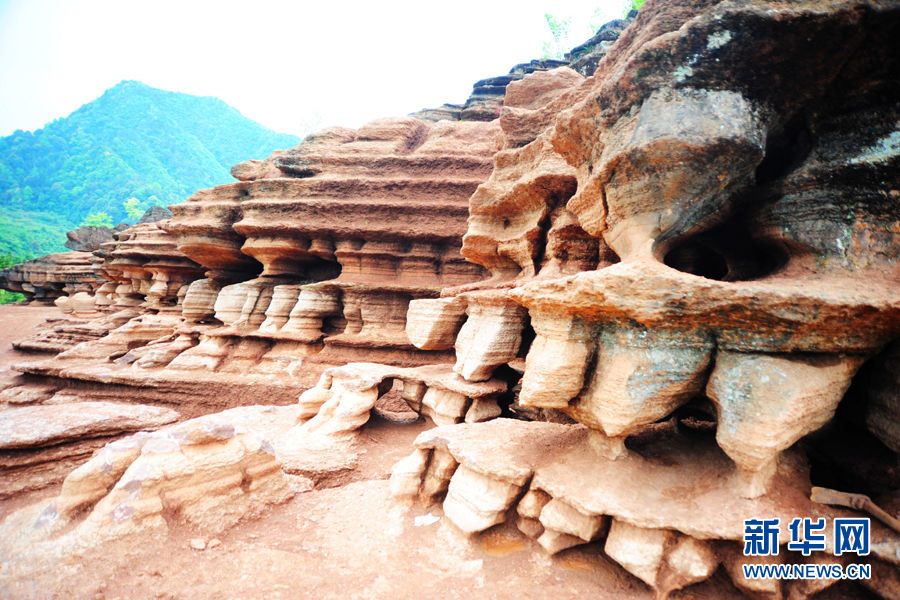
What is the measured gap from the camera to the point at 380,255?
8.92m

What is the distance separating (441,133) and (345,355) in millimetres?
7168

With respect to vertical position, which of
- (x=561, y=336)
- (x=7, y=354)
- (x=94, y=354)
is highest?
(x=561, y=336)

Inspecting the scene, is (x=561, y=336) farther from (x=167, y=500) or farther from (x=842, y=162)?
(x=167, y=500)

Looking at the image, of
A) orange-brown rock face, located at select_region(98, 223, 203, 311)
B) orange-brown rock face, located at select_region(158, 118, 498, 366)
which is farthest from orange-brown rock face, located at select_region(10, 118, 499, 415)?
orange-brown rock face, located at select_region(98, 223, 203, 311)

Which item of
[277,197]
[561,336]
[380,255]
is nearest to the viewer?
[561,336]

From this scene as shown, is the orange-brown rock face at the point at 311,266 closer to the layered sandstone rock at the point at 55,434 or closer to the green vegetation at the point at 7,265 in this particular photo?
the layered sandstone rock at the point at 55,434

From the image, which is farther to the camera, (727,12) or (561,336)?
(561,336)

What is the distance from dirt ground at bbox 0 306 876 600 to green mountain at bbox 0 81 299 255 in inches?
2268

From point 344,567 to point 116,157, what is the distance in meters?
93.7

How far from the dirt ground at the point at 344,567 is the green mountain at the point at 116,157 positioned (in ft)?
189

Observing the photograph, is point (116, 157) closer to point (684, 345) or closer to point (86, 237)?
point (86, 237)

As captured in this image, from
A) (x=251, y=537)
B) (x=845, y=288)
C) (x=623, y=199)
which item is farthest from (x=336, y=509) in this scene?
(x=845, y=288)

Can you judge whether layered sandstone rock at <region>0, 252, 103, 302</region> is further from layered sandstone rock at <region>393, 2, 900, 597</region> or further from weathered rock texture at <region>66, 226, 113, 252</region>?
layered sandstone rock at <region>393, 2, 900, 597</region>

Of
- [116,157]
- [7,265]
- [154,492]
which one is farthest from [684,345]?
[116,157]
